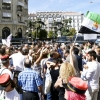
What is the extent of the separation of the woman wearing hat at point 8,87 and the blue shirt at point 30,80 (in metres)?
1.54

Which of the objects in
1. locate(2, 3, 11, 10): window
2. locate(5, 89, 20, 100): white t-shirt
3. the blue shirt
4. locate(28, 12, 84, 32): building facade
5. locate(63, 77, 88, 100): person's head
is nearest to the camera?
locate(63, 77, 88, 100): person's head

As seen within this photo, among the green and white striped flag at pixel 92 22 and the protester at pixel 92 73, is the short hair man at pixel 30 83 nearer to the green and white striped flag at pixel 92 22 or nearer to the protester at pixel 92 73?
the protester at pixel 92 73

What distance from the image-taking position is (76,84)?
3156mm

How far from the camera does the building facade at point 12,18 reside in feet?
160

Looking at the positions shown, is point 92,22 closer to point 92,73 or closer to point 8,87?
point 92,73

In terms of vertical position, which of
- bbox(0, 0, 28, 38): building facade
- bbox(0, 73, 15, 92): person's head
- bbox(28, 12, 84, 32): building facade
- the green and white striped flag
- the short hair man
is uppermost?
bbox(28, 12, 84, 32): building facade

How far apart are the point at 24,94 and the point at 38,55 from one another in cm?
204

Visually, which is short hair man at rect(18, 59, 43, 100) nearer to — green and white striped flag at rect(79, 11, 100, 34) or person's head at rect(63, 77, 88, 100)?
person's head at rect(63, 77, 88, 100)

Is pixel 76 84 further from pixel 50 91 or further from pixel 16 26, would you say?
pixel 16 26

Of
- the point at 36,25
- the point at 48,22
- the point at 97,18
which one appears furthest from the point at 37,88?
the point at 48,22

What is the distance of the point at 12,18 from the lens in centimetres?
5012

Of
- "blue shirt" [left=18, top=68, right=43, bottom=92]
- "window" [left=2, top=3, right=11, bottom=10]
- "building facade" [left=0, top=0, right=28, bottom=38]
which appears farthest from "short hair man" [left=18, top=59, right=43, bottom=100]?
"window" [left=2, top=3, right=11, bottom=10]

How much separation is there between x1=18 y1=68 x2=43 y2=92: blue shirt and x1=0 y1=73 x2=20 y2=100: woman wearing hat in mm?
1538

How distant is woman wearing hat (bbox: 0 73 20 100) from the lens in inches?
148
